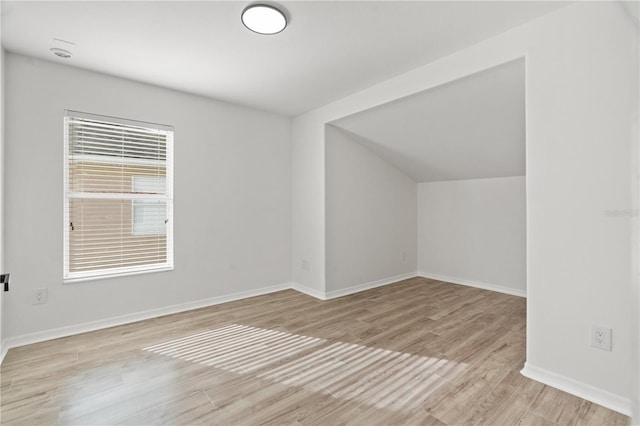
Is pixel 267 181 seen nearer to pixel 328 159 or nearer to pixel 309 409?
pixel 328 159

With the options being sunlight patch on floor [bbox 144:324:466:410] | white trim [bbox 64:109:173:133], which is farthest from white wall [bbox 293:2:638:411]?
white trim [bbox 64:109:173:133]

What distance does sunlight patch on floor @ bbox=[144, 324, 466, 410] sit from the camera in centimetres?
194

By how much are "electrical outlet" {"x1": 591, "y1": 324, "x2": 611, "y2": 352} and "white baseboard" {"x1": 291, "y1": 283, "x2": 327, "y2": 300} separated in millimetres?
2578

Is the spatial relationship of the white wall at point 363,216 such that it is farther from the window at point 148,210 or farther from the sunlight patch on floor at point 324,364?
the window at point 148,210

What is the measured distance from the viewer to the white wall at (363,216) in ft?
13.1

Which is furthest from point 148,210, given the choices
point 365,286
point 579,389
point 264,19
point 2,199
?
point 579,389

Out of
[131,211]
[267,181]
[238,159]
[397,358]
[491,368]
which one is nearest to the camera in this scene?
[491,368]

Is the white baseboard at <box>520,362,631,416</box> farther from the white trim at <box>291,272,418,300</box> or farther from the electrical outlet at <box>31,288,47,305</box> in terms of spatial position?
the electrical outlet at <box>31,288,47,305</box>

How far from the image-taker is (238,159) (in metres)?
3.90

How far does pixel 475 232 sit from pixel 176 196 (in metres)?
4.08

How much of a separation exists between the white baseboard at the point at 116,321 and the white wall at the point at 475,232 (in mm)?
2784

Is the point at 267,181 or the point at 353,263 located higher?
the point at 267,181

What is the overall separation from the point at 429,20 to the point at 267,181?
2703 mm

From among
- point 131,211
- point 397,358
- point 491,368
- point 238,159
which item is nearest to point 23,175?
point 131,211
